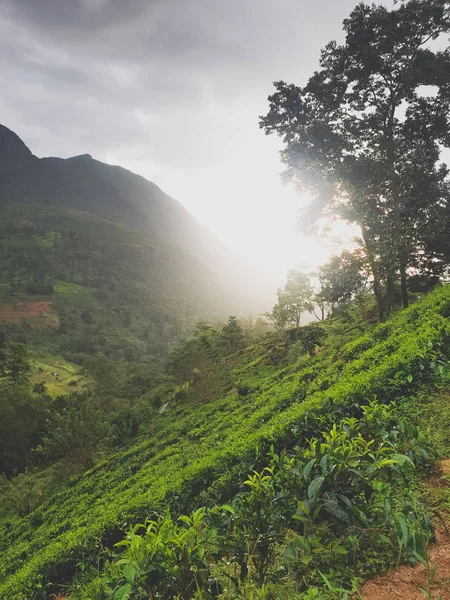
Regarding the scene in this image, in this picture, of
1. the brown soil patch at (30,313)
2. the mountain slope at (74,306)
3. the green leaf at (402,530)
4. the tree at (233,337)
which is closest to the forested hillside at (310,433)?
the green leaf at (402,530)

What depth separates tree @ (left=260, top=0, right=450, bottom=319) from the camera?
18.2m

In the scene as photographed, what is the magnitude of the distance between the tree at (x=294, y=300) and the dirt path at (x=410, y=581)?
152 ft

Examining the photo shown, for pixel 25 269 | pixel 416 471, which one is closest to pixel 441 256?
pixel 416 471

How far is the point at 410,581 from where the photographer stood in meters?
2.82

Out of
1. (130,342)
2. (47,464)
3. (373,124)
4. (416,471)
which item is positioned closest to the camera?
(416,471)

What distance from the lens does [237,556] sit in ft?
9.37

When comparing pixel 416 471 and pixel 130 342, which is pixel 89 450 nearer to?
pixel 416 471

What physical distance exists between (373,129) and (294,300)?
32.1m

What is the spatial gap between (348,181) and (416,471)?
1908 centimetres

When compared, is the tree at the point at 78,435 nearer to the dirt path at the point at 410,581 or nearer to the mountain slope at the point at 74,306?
the dirt path at the point at 410,581

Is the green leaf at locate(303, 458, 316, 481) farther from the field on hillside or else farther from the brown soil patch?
the brown soil patch

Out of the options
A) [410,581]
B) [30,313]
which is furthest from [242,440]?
[30,313]

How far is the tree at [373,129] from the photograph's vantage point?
1825 centimetres

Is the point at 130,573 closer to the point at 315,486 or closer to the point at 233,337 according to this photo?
the point at 315,486
